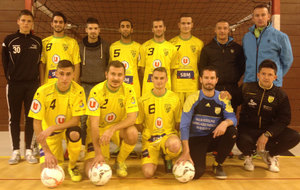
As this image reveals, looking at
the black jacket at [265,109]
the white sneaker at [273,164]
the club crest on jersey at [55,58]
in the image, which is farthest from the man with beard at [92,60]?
the white sneaker at [273,164]

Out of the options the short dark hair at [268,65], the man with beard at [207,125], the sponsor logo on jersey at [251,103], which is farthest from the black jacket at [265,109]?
the man with beard at [207,125]

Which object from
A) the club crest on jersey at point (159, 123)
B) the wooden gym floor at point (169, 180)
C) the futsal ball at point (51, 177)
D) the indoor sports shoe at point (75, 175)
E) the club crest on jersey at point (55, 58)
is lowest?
the wooden gym floor at point (169, 180)

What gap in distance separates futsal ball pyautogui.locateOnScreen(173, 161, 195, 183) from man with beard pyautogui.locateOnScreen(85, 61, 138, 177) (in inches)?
23.0

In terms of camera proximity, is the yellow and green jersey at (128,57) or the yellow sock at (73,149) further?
the yellow and green jersey at (128,57)

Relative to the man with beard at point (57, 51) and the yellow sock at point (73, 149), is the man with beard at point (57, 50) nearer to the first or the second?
the man with beard at point (57, 51)

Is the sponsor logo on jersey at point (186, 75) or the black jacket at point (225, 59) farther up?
the black jacket at point (225, 59)

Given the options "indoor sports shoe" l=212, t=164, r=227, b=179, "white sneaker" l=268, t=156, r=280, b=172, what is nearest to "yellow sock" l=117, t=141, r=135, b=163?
"indoor sports shoe" l=212, t=164, r=227, b=179

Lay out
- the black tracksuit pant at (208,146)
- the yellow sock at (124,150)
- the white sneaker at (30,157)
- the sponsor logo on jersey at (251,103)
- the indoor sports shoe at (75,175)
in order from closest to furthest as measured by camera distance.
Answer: the indoor sports shoe at (75,175) → the black tracksuit pant at (208,146) → the yellow sock at (124,150) → the sponsor logo on jersey at (251,103) → the white sneaker at (30,157)

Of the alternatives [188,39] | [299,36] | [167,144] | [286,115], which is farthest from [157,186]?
[299,36]

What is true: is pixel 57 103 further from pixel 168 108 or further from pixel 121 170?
pixel 168 108

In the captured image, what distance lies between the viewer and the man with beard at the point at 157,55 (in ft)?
12.0

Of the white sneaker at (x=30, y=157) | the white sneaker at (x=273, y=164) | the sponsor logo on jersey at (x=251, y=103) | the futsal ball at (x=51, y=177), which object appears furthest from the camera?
the white sneaker at (x=30, y=157)

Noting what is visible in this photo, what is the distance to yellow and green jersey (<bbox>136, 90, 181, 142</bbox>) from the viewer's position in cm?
314

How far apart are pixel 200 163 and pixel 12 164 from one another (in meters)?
2.28
